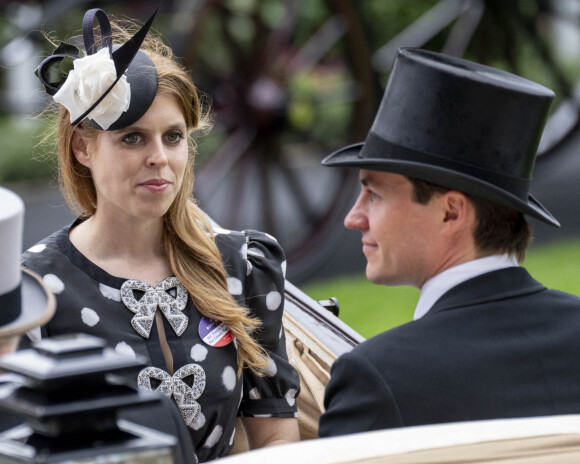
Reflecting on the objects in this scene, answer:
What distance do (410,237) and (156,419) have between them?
1.76 feet

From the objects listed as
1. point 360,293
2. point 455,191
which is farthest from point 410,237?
point 360,293

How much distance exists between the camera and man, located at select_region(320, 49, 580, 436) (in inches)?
63.4

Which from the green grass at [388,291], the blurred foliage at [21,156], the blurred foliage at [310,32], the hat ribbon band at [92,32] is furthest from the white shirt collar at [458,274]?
the blurred foliage at [21,156]

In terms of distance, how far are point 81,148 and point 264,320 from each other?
22.9 inches

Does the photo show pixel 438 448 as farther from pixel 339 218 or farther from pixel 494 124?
pixel 339 218

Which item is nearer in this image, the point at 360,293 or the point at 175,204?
the point at 175,204

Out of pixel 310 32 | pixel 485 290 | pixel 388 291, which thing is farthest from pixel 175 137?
pixel 310 32

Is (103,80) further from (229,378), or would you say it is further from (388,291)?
(388,291)

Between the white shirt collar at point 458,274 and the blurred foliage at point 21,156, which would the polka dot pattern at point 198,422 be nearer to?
the white shirt collar at point 458,274

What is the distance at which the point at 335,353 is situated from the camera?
256 centimetres

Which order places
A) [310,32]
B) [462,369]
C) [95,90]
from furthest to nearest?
[310,32]
[95,90]
[462,369]

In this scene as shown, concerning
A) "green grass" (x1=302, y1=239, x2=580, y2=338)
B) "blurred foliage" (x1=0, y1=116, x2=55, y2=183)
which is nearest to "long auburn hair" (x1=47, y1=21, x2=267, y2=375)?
"green grass" (x1=302, y1=239, x2=580, y2=338)

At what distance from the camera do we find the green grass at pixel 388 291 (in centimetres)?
528

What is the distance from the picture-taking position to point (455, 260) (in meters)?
1.75
